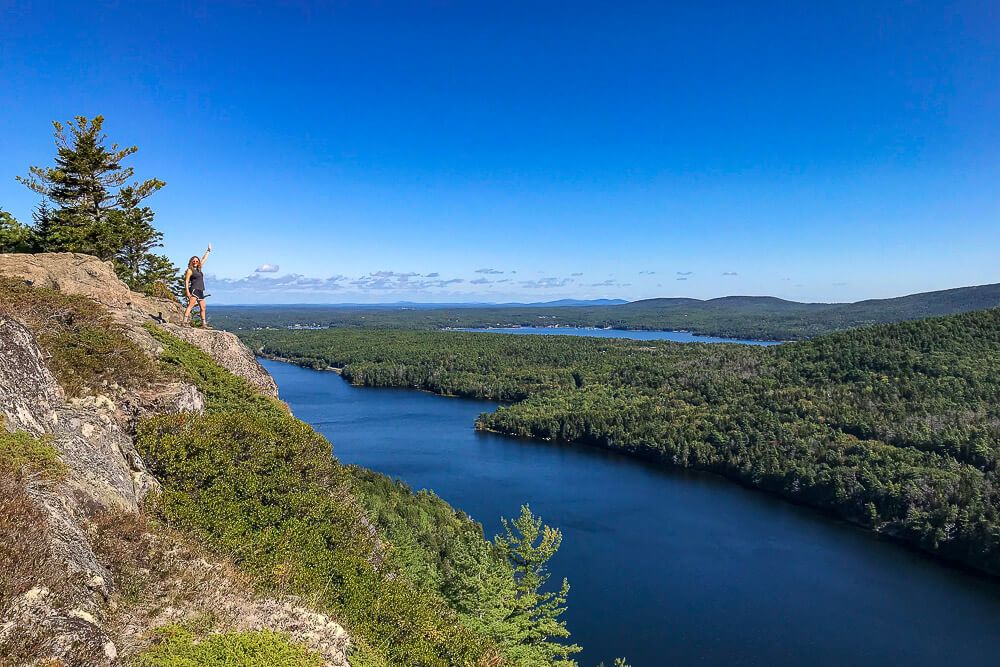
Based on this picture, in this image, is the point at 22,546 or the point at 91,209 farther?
the point at 91,209

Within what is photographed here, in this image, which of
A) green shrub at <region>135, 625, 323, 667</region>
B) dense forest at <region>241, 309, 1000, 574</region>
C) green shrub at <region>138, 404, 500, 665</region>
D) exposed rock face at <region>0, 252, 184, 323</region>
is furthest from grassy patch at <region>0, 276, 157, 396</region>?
dense forest at <region>241, 309, 1000, 574</region>

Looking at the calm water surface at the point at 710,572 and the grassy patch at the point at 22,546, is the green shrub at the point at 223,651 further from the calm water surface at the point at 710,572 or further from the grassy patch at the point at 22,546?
the calm water surface at the point at 710,572

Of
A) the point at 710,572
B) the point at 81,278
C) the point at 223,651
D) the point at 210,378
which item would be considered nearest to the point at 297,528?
the point at 223,651

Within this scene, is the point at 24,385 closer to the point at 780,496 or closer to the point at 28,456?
the point at 28,456

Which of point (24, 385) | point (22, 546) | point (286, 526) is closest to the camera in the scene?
point (22, 546)

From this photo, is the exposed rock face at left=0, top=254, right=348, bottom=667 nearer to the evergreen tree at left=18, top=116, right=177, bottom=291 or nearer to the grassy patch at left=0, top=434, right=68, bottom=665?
the grassy patch at left=0, top=434, right=68, bottom=665

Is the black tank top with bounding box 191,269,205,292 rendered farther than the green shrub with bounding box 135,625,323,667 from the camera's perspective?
Yes
